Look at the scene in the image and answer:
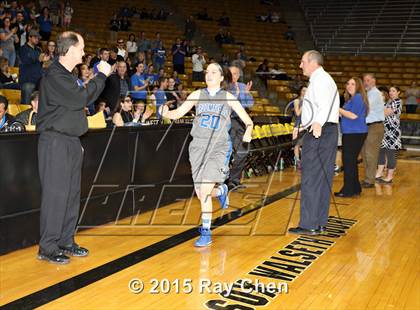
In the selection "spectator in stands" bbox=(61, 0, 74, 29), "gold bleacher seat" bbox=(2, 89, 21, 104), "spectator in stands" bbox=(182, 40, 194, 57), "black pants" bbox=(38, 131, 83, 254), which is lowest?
"black pants" bbox=(38, 131, 83, 254)

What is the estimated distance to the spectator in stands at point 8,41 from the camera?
8.95 meters

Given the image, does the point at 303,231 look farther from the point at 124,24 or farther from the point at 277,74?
the point at 124,24

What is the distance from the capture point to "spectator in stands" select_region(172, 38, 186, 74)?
13.9 metres

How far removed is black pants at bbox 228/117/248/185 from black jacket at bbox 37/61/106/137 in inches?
123

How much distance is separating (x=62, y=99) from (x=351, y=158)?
165 inches

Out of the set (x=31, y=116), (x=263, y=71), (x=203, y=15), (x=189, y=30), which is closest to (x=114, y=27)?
(x=189, y=30)

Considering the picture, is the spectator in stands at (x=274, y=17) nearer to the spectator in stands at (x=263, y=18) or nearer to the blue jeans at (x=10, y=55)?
the spectator in stands at (x=263, y=18)

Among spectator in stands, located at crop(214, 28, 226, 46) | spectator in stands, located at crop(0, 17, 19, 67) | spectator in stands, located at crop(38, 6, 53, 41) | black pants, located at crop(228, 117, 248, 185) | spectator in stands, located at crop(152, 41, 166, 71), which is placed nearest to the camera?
black pants, located at crop(228, 117, 248, 185)

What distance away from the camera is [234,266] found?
387cm

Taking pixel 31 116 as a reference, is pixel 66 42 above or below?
above

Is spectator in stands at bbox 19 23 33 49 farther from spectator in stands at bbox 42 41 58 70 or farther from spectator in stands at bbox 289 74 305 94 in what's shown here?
spectator in stands at bbox 289 74 305 94

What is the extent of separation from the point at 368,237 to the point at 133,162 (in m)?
2.59

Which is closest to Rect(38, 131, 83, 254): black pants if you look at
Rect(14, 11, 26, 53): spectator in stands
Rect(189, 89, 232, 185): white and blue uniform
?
Rect(189, 89, 232, 185): white and blue uniform

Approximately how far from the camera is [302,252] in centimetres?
427
